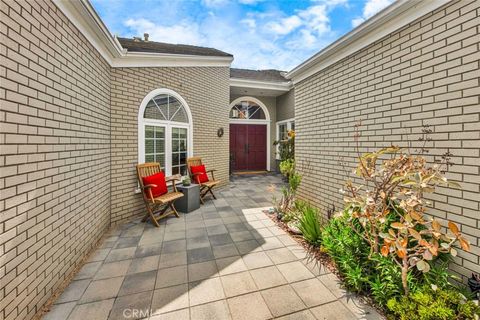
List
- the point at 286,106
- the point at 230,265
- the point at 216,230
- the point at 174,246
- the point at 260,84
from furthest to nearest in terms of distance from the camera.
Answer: the point at 286,106 → the point at 260,84 → the point at 216,230 → the point at 174,246 → the point at 230,265

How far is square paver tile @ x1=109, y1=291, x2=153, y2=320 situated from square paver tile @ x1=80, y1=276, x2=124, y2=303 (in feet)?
0.49

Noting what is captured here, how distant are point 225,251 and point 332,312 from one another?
1.45m

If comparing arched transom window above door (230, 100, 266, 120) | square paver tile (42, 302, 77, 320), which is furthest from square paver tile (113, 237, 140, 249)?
arched transom window above door (230, 100, 266, 120)

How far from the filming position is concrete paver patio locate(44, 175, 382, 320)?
5.79ft

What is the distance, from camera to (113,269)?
236cm

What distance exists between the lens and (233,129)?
371 inches

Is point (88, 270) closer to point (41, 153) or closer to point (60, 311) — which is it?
point (60, 311)

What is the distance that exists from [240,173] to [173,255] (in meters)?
6.79

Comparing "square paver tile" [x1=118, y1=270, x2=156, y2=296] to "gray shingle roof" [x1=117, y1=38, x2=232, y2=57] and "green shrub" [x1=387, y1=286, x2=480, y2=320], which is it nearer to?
"green shrub" [x1=387, y1=286, x2=480, y2=320]

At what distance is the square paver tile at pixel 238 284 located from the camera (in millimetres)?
2006

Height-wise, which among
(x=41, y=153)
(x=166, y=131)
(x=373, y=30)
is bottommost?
(x=41, y=153)

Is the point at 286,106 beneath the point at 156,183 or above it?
above

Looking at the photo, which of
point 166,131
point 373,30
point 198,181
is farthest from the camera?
point 198,181

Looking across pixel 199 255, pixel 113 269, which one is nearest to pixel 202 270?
pixel 199 255
